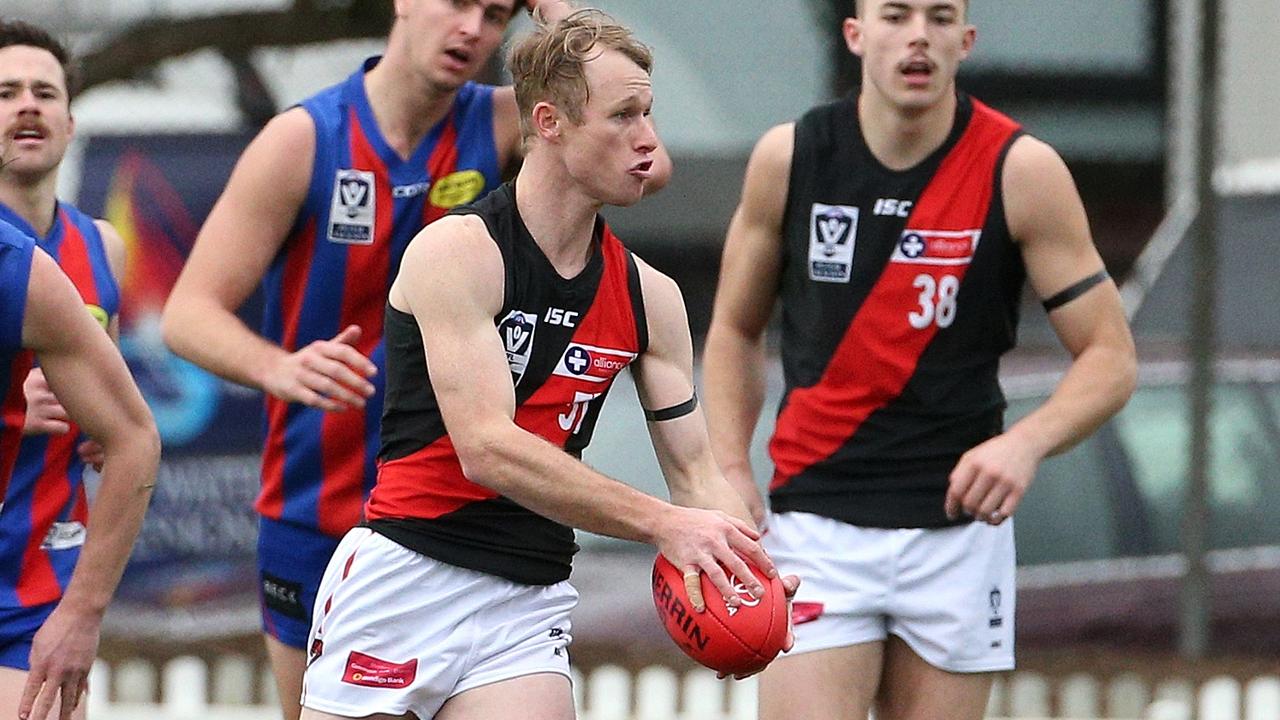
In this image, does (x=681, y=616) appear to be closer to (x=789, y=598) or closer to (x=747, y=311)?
(x=789, y=598)

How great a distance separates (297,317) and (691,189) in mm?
4253

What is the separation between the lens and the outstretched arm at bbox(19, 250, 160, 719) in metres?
3.90

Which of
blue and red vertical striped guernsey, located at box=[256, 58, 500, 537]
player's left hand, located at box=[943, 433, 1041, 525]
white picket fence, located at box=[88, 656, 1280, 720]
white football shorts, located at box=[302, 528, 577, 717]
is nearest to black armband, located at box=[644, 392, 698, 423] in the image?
white football shorts, located at box=[302, 528, 577, 717]

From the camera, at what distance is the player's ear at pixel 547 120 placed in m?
3.98

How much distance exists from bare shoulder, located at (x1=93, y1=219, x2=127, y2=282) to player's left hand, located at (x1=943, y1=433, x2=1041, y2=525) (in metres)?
2.09

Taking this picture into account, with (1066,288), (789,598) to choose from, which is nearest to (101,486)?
(789,598)

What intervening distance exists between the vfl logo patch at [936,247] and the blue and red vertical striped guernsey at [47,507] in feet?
6.27

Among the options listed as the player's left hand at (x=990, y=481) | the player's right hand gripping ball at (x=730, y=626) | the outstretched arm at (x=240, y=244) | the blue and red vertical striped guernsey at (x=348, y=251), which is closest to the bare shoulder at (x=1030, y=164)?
the player's left hand at (x=990, y=481)

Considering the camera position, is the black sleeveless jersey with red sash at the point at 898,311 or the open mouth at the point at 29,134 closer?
the open mouth at the point at 29,134

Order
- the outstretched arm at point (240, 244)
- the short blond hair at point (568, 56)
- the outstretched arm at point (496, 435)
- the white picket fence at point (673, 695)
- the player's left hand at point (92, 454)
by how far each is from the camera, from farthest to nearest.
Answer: the white picket fence at point (673, 695) < the outstretched arm at point (240, 244) < the player's left hand at point (92, 454) < the short blond hair at point (568, 56) < the outstretched arm at point (496, 435)

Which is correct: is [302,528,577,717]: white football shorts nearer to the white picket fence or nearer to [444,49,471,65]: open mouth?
[444,49,471,65]: open mouth

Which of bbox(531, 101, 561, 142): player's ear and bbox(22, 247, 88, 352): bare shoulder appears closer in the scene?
bbox(22, 247, 88, 352): bare shoulder

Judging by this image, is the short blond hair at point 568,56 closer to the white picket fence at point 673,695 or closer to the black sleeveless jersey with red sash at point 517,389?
the black sleeveless jersey with red sash at point 517,389

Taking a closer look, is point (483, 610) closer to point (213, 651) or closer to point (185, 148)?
point (213, 651)
